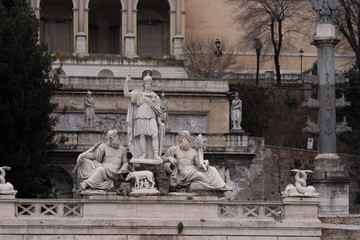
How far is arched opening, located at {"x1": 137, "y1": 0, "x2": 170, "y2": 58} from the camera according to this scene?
8150cm

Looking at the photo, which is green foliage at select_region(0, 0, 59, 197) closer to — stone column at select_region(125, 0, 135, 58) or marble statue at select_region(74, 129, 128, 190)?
marble statue at select_region(74, 129, 128, 190)

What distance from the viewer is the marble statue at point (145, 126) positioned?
1428 inches

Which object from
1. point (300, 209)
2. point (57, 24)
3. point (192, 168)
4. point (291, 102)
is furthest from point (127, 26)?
point (300, 209)

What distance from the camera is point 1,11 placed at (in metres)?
48.9

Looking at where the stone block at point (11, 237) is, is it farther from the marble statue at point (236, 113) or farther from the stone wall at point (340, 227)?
the marble statue at point (236, 113)

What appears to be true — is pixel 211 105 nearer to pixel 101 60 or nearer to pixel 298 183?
pixel 101 60

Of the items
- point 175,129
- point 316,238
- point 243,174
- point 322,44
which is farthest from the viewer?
point 175,129

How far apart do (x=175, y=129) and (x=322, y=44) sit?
11.8 m

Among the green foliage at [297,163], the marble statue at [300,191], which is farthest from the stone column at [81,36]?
the marble statue at [300,191]

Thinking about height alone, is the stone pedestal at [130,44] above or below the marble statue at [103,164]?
above

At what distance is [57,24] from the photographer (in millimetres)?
80438

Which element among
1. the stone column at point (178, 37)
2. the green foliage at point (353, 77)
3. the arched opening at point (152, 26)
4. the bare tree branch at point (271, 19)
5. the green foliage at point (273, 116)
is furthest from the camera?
the arched opening at point (152, 26)

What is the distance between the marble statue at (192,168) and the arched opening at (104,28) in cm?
4473

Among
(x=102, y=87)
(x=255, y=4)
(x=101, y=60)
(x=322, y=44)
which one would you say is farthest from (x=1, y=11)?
(x=255, y=4)
